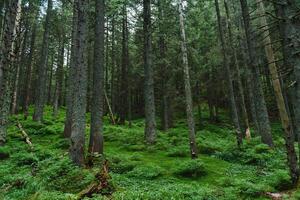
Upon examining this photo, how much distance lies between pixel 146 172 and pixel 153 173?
25 cm

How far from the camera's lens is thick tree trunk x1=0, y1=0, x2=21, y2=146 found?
11.6 metres

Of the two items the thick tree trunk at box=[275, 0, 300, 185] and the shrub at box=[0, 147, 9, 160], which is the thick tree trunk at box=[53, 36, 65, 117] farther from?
the thick tree trunk at box=[275, 0, 300, 185]

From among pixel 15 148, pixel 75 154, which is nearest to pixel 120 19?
pixel 15 148

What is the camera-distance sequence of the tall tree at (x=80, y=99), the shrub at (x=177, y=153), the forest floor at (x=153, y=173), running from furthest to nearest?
the shrub at (x=177, y=153) → the tall tree at (x=80, y=99) → the forest floor at (x=153, y=173)

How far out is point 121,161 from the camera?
10695 millimetres

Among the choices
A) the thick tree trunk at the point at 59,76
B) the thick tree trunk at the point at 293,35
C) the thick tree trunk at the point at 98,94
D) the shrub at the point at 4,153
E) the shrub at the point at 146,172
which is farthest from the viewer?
the thick tree trunk at the point at 59,76

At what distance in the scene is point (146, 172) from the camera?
954 centimetres

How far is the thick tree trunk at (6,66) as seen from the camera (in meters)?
11.6

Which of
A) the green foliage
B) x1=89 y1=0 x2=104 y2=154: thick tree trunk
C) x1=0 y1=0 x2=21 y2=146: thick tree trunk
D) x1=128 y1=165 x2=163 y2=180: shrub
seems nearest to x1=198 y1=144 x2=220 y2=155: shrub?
x1=128 y1=165 x2=163 y2=180: shrub

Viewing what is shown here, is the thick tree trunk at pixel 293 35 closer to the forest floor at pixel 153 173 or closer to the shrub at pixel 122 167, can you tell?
the forest floor at pixel 153 173

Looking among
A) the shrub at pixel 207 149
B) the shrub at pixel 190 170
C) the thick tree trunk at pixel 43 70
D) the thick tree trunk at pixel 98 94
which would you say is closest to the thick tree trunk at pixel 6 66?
the thick tree trunk at pixel 98 94

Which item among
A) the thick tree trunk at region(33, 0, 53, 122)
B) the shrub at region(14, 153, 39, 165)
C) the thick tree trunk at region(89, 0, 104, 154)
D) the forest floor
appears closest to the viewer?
the forest floor

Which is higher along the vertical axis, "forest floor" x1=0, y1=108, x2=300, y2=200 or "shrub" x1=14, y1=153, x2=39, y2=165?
"shrub" x1=14, y1=153, x2=39, y2=165

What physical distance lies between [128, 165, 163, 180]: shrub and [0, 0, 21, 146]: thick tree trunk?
5.98m
